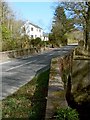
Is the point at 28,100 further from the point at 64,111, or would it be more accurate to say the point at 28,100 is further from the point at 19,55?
the point at 19,55

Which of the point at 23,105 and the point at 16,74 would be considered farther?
the point at 16,74

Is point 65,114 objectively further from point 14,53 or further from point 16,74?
point 14,53

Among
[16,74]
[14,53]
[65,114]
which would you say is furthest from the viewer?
[14,53]

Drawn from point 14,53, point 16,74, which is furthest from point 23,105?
point 14,53

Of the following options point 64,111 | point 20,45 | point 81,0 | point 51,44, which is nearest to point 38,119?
point 64,111

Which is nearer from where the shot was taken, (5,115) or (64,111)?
(64,111)

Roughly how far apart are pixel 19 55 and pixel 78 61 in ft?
121

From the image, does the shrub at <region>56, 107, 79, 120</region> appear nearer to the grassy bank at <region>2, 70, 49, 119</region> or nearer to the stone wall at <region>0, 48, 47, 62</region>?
the grassy bank at <region>2, 70, 49, 119</region>

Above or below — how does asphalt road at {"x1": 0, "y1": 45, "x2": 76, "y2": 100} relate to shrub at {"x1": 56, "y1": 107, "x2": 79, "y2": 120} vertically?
below

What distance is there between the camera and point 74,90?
31.8ft

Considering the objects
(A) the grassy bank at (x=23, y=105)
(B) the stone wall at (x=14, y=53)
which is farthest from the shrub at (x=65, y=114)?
(B) the stone wall at (x=14, y=53)

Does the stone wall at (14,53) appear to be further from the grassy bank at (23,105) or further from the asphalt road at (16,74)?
the grassy bank at (23,105)

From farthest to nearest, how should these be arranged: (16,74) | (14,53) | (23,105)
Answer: (14,53) < (16,74) < (23,105)

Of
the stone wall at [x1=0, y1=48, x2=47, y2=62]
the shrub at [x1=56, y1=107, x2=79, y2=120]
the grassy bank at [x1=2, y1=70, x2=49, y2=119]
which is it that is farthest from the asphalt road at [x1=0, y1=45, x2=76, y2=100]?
the stone wall at [x1=0, y1=48, x2=47, y2=62]
